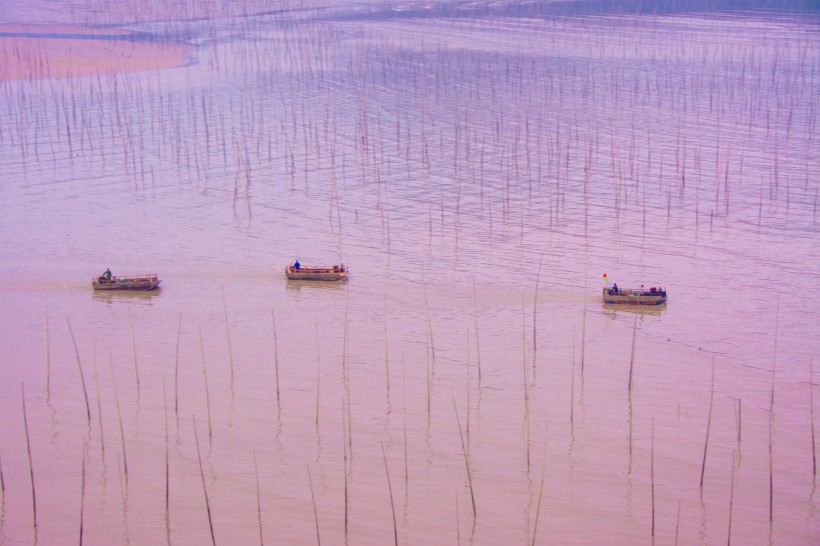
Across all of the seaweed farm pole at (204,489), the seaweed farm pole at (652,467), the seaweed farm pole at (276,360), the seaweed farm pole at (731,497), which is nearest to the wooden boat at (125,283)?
the seaweed farm pole at (276,360)

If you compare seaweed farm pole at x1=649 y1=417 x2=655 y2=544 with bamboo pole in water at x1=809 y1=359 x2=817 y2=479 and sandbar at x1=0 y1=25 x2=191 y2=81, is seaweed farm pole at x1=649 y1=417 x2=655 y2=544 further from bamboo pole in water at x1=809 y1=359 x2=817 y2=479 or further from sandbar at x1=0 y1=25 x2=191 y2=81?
sandbar at x1=0 y1=25 x2=191 y2=81

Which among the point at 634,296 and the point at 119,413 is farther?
the point at 634,296

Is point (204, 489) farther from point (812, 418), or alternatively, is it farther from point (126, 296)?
point (812, 418)

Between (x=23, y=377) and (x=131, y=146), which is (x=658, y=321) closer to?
(x=23, y=377)

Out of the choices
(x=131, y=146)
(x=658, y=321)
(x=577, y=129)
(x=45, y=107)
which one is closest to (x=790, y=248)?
(x=658, y=321)

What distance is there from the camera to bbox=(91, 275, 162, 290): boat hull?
16562 mm

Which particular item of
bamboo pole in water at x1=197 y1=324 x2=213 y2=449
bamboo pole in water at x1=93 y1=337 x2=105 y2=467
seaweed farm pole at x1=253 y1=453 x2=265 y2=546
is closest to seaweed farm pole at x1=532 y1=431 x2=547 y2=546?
seaweed farm pole at x1=253 y1=453 x2=265 y2=546

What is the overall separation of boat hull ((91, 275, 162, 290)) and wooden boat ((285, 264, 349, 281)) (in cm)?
220

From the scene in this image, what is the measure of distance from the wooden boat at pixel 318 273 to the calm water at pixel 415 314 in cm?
18

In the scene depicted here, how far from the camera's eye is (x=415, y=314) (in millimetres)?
15516

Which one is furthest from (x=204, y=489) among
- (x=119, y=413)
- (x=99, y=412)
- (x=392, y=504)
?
(x=99, y=412)

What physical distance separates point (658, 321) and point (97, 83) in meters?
24.8

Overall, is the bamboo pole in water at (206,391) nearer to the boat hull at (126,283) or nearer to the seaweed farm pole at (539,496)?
the boat hull at (126,283)

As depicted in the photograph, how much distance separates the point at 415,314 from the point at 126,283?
4.76 meters
